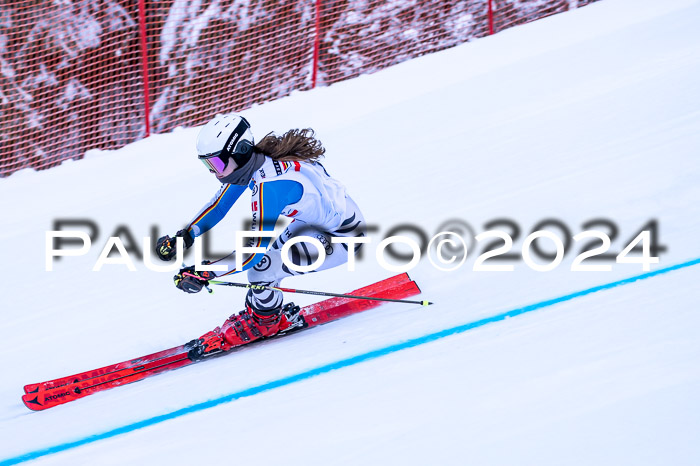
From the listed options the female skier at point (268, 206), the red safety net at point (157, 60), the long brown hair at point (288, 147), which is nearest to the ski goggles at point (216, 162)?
the female skier at point (268, 206)

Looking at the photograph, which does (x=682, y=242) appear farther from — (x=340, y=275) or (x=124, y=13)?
(x=124, y=13)

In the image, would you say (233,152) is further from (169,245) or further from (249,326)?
(249,326)

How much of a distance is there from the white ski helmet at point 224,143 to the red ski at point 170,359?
109 cm

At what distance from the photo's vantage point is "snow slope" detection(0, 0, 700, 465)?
126 inches

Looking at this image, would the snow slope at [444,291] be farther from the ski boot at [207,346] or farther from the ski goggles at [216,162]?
the ski goggles at [216,162]

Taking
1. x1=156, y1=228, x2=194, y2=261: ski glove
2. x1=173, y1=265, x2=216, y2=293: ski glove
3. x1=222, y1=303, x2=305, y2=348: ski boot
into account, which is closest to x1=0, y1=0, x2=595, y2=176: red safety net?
x1=156, y1=228, x2=194, y2=261: ski glove

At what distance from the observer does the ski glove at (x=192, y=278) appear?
3.64 meters

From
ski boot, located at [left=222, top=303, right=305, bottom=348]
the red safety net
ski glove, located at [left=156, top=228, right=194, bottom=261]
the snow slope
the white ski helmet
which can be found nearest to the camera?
the snow slope

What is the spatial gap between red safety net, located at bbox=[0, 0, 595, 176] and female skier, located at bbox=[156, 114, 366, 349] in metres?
3.03

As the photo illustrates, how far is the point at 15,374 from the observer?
4.28 meters

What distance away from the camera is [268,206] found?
345cm

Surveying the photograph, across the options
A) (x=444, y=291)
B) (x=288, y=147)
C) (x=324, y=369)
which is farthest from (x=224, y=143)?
(x=444, y=291)

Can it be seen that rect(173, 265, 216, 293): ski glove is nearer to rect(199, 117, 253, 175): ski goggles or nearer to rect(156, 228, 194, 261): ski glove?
rect(156, 228, 194, 261): ski glove

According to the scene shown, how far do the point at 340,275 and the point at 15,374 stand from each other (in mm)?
1964
